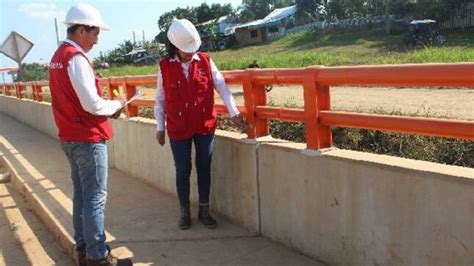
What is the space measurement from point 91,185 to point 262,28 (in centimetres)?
5986

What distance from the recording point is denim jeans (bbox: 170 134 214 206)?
4.50m

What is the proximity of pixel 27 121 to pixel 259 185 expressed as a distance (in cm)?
1235

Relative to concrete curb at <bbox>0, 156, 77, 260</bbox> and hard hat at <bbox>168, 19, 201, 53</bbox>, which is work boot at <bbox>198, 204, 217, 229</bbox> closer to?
concrete curb at <bbox>0, 156, 77, 260</bbox>

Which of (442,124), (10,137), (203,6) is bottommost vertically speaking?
(10,137)

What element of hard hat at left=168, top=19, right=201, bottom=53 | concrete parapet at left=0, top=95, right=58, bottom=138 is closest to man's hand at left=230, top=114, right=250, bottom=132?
hard hat at left=168, top=19, right=201, bottom=53

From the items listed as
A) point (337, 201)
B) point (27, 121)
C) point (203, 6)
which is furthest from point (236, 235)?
point (203, 6)

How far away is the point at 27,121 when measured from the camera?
1513cm

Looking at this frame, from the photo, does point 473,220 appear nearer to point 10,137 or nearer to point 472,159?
point 472,159

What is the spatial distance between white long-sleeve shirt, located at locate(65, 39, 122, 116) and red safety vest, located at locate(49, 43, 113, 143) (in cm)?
4

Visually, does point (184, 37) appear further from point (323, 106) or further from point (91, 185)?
point (91, 185)

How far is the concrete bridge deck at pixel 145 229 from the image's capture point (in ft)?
13.5

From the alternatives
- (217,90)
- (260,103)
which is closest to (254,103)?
(260,103)

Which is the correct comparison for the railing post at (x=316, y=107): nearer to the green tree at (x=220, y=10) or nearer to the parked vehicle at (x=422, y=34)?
the parked vehicle at (x=422, y=34)

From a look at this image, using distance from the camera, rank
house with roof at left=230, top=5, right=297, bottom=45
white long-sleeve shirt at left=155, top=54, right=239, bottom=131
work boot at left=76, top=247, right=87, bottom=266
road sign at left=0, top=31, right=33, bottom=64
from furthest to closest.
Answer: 1. house with roof at left=230, top=5, right=297, bottom=45
2. road sign at left=0, top=31, right=33, bottom=64
3. white long-sleeve shirt at left=155, top=54, right=239, bottom=131
4. work boot at left=76, top=247, right=87, bottom=266
